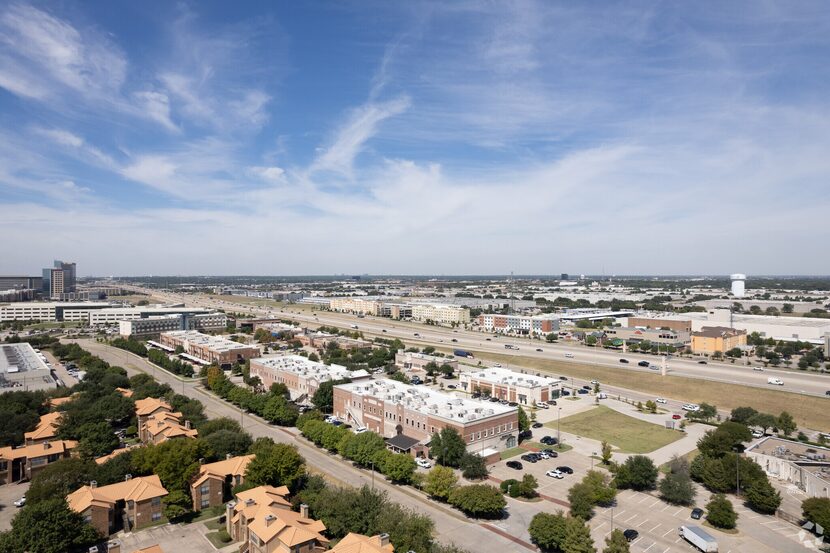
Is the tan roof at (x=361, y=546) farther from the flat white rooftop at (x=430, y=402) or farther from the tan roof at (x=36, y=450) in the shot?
the tan roof at (x=36, y=450)

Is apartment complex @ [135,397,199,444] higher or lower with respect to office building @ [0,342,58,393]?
lower

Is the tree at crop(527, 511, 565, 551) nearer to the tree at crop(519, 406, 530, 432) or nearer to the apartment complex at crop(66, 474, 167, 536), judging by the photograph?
the tree at crop(519, 406, 530, 432)

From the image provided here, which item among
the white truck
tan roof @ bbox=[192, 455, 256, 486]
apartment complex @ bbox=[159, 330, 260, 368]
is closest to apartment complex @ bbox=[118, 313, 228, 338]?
apartment complex @ bbox=[159, 330, 260, 368]

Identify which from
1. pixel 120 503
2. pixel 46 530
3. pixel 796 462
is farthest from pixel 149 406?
pixel 796 462

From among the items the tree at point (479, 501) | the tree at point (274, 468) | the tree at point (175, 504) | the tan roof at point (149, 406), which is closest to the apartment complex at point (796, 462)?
the tree at point (479, 501)

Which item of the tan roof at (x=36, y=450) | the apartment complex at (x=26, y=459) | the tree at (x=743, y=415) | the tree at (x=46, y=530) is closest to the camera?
the tree at (x=46, y=530)

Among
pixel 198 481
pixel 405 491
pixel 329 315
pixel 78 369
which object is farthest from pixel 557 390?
pixel 329 315

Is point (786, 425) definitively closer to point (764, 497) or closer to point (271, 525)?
point (764, 497)
